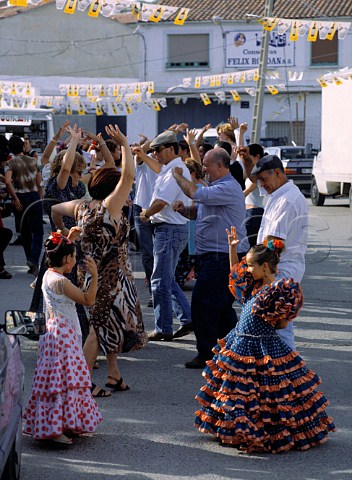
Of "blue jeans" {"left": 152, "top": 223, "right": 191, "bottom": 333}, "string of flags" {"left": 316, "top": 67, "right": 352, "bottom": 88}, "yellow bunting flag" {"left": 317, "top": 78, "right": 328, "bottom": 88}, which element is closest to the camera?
"blue jeans" {"left": 152, "top": 223, "right": 191, "bottom": 333}

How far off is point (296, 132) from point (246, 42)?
502cm

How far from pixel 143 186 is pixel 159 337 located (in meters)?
2.94

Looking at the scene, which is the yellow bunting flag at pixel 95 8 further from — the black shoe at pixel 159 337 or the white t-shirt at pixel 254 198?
the black shoe at pixel 159 337

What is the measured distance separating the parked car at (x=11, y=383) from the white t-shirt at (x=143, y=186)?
7.22m

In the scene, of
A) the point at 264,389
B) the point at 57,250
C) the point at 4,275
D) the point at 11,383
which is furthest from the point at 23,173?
the point at 11,383

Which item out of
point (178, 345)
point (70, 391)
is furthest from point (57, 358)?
point (178, 345)

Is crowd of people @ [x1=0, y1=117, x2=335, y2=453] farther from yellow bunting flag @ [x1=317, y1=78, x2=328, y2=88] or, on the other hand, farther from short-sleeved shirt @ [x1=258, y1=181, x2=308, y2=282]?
yellow bunting flag @ [x1=317, y1=78, x2=328, y2=88]

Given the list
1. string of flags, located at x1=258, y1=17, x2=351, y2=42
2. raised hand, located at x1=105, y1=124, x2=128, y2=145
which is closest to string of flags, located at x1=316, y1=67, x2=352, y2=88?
string of flags, located at x1=258, y1=17, x2=351, y2=42

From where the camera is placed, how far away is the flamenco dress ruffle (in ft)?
20.4

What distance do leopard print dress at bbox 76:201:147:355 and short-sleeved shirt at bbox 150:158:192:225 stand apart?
1823 mm

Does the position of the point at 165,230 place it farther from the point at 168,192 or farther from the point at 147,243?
the point at 147,243

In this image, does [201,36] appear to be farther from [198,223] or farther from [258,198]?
[198,223]

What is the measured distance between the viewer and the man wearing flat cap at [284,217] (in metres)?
7.38

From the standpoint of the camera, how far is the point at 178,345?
970cm
